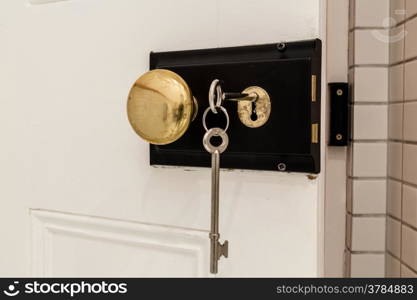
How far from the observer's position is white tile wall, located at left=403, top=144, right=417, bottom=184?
0.46 m

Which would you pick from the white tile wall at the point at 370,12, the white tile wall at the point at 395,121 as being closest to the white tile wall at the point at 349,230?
the white tile wall at the point at 395,121

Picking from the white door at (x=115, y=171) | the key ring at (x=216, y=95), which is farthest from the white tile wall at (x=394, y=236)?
the key ring at (x=216, y=95)

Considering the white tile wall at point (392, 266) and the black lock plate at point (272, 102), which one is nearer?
the black lock plate at point (272, 102)

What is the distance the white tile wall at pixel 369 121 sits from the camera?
19.2 inches

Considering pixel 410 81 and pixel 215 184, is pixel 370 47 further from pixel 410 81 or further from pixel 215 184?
pixel 215 184

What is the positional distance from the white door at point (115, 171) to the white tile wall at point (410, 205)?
0.14 meters

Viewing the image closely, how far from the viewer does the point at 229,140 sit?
416mm

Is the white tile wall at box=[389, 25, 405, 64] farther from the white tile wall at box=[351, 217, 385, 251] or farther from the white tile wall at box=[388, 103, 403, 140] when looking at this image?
the white tile wall at box=[351, 217, 385, 251]

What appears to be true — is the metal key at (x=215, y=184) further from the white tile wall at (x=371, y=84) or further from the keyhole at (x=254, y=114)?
the white tile wall at (x=371, y=84)

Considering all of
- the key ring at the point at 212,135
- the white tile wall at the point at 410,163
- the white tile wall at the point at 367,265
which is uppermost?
the key ring at the point at 212,135

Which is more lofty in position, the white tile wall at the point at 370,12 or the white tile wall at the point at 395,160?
the white tile wall at the point at 370,12

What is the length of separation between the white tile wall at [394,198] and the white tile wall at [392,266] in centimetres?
5

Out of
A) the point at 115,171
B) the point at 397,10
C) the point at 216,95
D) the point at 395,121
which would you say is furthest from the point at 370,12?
the point at 115,171

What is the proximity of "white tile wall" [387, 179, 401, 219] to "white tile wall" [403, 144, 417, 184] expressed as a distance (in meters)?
0.02
